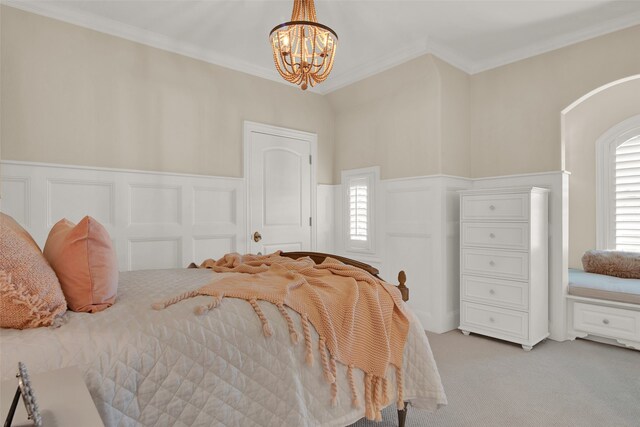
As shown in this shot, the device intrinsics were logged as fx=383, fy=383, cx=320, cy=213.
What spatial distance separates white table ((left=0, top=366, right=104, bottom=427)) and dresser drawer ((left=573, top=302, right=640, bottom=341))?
3.81m

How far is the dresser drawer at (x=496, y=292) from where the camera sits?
10.7ft

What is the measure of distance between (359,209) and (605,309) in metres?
2.48

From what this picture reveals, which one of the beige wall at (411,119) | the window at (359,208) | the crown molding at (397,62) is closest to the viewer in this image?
the crown molding at (397,62)

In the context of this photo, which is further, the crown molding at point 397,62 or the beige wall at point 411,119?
the beige wall at point 411,119

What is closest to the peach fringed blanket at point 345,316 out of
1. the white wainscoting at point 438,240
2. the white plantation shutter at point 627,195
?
the white wainscoting at point 438,240

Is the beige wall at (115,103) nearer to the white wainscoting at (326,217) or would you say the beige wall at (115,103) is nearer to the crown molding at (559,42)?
the white wainscoting at (326,217)

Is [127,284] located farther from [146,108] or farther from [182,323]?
[146,108]

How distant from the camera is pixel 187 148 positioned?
143 inches

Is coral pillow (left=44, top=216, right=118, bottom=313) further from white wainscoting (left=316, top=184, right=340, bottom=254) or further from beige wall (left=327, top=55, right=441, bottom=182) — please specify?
white wainscoting (left=316, top=184, right=340, bottom=254)

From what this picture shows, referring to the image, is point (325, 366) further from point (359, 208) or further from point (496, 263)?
point (359, 208)

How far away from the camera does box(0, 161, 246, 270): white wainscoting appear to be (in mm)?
2857

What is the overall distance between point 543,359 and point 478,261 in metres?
0.93

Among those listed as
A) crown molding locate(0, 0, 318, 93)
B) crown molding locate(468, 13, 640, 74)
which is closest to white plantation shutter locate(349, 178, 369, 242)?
crown molding locate(0, 0, 318, 93)

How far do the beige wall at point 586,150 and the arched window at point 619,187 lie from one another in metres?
0.07
